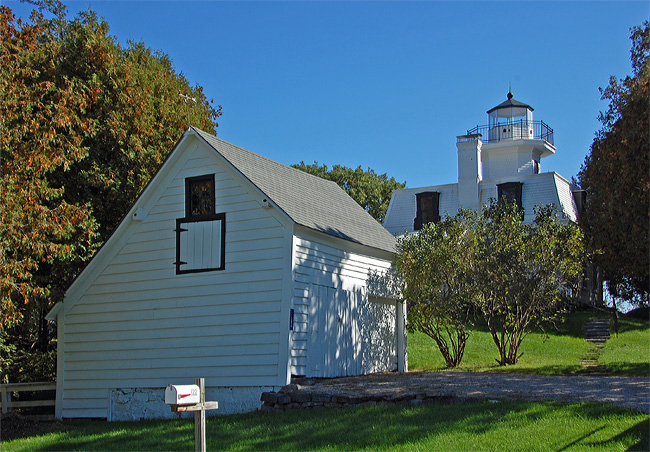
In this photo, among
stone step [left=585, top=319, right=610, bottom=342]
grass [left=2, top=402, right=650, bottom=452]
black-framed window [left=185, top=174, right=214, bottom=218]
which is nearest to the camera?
grass [left=2, top=402, right=650, bottom=452]

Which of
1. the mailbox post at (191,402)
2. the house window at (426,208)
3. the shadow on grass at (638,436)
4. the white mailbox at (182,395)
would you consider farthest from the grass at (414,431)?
the house window at (426,208)

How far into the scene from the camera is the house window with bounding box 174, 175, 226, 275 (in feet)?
48.3

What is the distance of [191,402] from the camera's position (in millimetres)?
7496

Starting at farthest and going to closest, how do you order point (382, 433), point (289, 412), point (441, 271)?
1. point (441, 271)
2. point (289, 412)
3. point (382, 433)

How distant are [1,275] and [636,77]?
14673 mm

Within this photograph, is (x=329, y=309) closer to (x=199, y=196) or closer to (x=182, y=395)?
(x=199, y=196)

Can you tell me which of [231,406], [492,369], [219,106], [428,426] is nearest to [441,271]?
[492,369]

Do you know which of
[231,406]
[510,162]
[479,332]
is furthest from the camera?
[510,162]

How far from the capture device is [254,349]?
45.5 feet

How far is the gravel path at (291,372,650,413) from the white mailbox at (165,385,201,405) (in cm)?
491

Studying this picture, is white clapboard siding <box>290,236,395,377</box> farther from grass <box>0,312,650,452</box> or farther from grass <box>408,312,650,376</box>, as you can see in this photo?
grass <box>408,312,650,376</box>

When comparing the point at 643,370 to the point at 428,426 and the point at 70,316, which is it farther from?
the point at 70,316

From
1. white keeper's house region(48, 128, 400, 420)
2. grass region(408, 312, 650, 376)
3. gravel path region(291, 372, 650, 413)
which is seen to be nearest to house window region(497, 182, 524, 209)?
grass region(408, 312, 650, 376)

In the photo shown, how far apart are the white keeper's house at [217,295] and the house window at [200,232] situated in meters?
0.02
